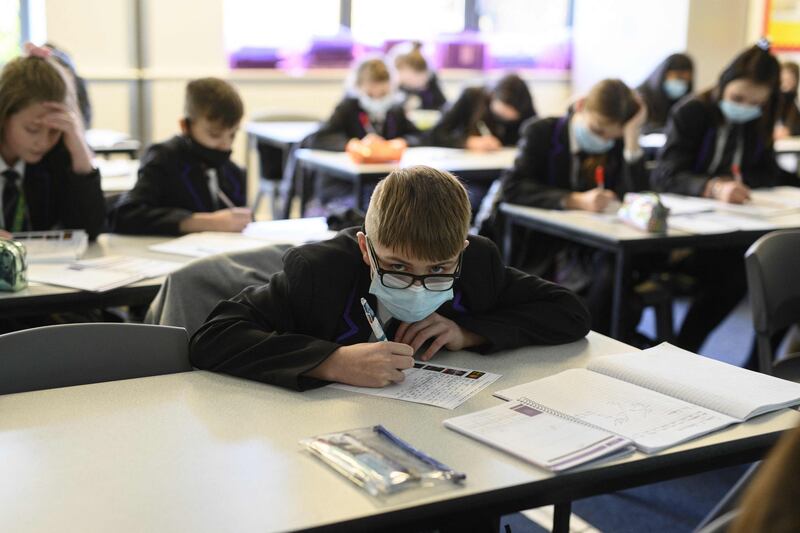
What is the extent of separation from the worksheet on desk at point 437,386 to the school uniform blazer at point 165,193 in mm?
1486

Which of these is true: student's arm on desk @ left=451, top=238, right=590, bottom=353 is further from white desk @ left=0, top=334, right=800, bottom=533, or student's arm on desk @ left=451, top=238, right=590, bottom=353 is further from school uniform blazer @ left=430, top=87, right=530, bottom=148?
school uniform blazer @ left=430, top=87, right=530, bottom=148

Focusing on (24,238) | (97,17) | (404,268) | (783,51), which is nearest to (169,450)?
(404,268)

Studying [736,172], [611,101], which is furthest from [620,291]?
[736,172]

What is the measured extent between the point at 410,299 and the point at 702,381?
0.52 meters

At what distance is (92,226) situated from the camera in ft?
9.81

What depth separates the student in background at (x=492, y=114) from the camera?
5824 millimetres

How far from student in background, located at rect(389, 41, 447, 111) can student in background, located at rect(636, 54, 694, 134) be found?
1456 mm

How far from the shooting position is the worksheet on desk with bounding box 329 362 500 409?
166 cm

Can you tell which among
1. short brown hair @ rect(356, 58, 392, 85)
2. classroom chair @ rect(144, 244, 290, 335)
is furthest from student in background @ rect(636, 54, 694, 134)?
classroom chair @ rect(144, 244, 290, 335)

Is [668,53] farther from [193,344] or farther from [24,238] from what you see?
[193,344]

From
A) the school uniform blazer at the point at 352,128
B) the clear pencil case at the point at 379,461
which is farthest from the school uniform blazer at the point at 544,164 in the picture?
the clear pencil case at the point at 379,461

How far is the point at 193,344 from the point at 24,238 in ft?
4.12

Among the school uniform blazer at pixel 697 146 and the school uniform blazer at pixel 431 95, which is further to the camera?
the school uniform blazer at pixel 431 95

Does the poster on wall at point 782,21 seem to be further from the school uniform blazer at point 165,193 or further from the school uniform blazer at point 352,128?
the school uniform blazer at point 165,193
